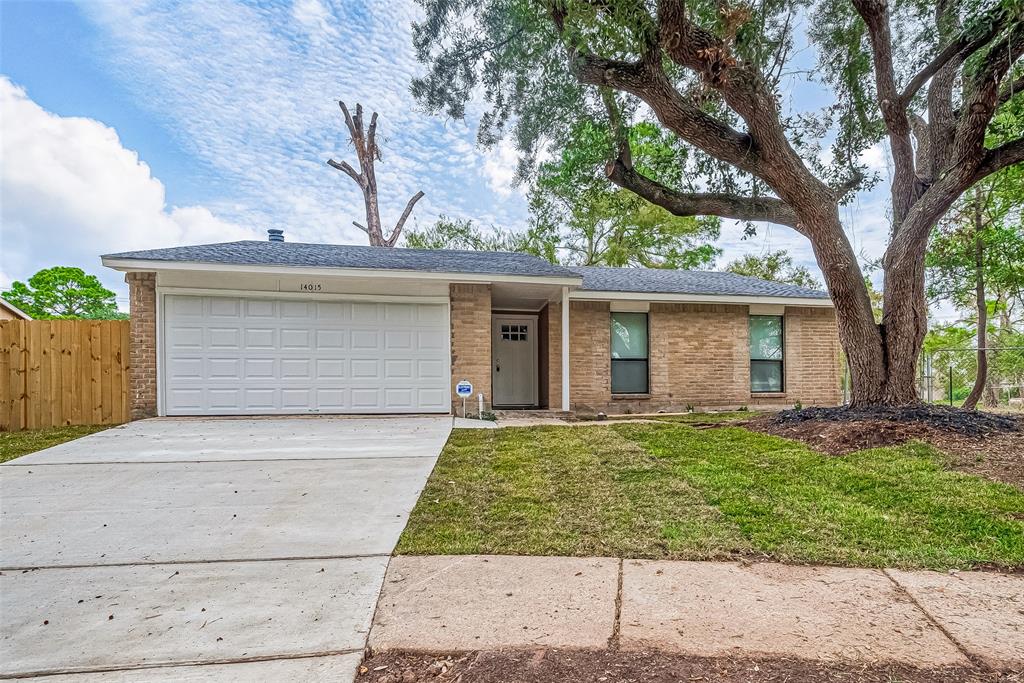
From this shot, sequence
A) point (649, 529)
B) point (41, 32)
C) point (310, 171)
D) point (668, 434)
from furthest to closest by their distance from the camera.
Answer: point (310, 171), point (41, 32), point (668, 434), point (649, 529)

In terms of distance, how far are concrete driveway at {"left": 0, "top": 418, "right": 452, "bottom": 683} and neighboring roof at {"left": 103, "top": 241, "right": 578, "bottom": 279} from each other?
3.70 metres

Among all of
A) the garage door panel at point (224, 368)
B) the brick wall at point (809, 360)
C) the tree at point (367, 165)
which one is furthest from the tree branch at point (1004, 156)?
the tree at point (367, 165)

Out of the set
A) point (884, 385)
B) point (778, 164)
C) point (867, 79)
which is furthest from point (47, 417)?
point (867, 79)

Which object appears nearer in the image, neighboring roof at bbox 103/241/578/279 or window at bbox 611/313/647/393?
neighboring roof at bbox 103/241/578/279

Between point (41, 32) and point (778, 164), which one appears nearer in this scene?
point (778, 164)

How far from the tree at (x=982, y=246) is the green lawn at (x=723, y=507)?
8713mm

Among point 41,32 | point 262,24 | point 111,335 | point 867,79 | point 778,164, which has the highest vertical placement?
point 262,24

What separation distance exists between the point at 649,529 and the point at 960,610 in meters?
1.60

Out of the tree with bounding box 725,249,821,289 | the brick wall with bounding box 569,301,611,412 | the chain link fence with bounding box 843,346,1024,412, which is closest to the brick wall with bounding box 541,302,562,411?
the brick wall with bounding box 569,301,611,412

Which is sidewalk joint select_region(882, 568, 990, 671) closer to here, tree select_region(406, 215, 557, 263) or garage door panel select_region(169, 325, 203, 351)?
garage door panel select_region(169, 325, 203, 351)

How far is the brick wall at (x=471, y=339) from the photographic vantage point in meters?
9.45

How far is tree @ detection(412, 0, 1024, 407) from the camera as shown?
621cm

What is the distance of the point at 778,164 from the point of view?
7.01m

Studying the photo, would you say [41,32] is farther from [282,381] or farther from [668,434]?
[668,434]
